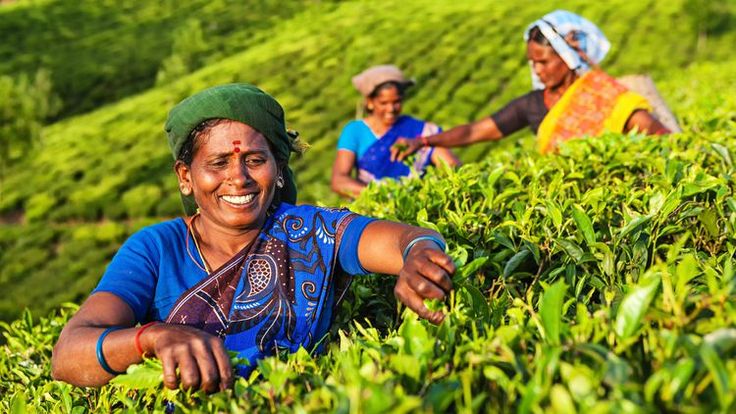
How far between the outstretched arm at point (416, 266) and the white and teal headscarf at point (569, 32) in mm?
2473

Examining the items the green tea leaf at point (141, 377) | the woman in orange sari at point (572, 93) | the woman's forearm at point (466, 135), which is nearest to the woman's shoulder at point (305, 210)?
the green tea leaf at point (141, 377)

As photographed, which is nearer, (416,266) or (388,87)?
(416,266)

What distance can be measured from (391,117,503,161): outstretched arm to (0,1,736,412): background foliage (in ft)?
0.77

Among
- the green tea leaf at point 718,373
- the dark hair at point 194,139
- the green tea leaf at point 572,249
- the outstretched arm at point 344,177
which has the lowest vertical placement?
the outstretched arm at point 344,177

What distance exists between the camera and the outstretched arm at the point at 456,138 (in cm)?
438

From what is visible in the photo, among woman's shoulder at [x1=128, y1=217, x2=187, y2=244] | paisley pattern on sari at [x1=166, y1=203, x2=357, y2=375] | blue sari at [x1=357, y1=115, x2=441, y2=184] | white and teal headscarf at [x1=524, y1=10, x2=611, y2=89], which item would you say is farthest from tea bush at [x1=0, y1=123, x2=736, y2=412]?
blue sari at [x1=357, y1=115, x2=441, y2=184]

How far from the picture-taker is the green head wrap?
195 centimetres

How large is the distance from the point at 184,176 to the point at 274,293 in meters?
0.51

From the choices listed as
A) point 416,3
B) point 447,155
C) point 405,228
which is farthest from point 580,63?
point 416,3

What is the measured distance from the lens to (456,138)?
4.41 metres

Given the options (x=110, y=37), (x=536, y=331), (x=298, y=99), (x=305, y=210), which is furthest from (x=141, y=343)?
(x=110, y=37)

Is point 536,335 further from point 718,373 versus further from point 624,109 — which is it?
point 624,109

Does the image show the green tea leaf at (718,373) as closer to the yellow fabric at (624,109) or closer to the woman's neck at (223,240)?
the woman's neck at (223,240)

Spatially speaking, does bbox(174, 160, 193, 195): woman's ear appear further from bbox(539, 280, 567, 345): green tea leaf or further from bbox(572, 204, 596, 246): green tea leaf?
bbox(539, 280, 567, 345): green tea leaf
